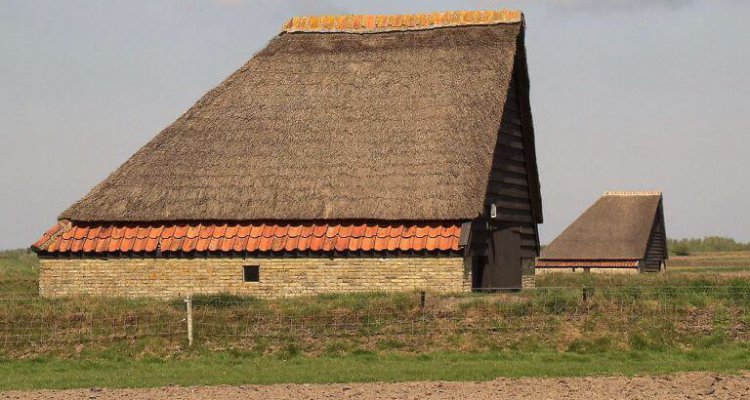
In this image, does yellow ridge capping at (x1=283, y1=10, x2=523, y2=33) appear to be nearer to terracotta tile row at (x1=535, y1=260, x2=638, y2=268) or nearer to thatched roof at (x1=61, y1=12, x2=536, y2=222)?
thatched roof at (x1=61, y1=12, x2=536, y2=222)

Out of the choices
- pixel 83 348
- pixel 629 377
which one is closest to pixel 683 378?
pixel 629 377

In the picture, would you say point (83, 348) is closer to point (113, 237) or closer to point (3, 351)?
point (3, 351)

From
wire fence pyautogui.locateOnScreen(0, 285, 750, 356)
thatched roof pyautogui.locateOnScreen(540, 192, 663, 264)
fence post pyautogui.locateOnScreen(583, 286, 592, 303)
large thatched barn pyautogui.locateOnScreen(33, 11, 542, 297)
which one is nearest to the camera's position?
wire fence pyautogui.locateOnScreen(0, 285, 750, 356)

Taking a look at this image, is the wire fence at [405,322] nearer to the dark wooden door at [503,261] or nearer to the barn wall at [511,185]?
the barn wall at [511,185]

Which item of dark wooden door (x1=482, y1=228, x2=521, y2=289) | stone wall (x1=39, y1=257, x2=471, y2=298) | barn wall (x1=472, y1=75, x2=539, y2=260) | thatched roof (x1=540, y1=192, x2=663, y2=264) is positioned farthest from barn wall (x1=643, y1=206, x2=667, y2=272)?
stone wall (x1=39, y1=257, x2=471, y2=298)

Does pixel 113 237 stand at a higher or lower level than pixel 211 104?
lower

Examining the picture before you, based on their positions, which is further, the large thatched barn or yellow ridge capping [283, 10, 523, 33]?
yellow ridge capping [283, 10, 523, 33]

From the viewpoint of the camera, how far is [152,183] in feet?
101

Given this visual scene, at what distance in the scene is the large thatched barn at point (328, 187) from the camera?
94.5ft

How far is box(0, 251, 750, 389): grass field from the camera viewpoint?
1884cm

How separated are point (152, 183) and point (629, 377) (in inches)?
659

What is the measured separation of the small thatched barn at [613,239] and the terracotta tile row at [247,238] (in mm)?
34419

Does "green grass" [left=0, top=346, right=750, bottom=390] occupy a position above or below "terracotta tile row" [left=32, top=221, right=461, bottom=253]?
below

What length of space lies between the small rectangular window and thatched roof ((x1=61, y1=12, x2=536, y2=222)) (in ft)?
4.32
